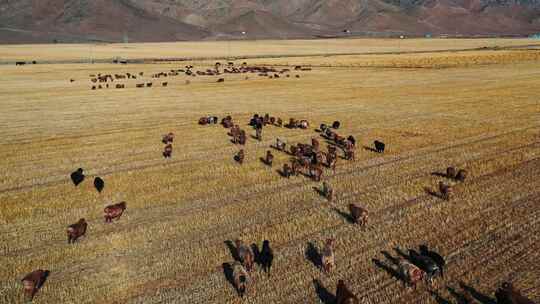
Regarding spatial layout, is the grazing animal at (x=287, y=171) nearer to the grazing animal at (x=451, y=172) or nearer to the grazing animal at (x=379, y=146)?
the grazing animal at (x=379, y=146)

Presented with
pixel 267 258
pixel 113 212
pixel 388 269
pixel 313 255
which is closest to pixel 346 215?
pixel 313 255

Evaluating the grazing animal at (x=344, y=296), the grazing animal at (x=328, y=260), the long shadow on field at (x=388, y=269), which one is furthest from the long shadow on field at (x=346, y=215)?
the grazing animal at (x=344, y=296)

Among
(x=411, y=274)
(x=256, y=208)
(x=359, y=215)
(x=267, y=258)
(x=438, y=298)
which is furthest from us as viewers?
(x=256, y=208)

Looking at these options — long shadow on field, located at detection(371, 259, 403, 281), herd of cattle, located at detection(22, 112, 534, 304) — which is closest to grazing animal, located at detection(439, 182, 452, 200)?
herd of cattle, located at detection(22, 112, 534, 304)

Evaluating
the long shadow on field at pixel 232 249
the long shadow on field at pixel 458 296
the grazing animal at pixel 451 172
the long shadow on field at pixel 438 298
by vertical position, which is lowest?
the long shadow on field at pixel 232 249

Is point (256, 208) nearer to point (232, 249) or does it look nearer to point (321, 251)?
point (232, 249)

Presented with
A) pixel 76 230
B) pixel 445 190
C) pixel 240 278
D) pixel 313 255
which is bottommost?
pixel 313 255
